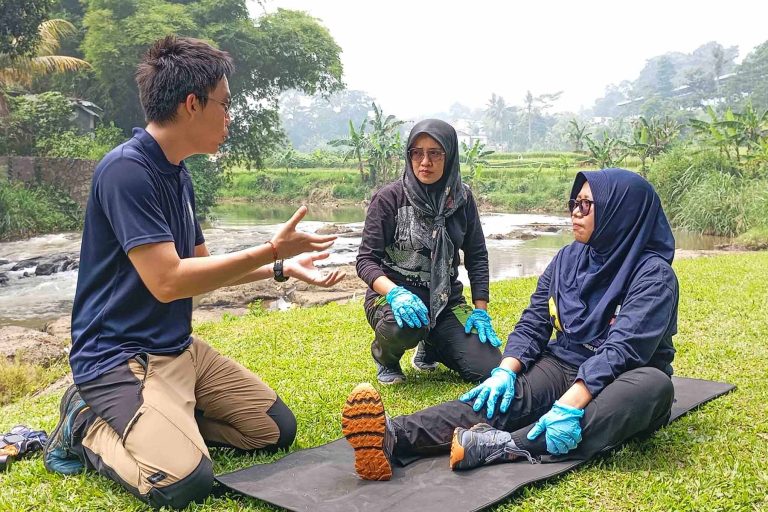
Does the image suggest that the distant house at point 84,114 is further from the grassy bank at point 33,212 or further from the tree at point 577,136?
the tree at point 577,136

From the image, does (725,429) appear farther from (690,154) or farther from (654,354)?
(690,154)

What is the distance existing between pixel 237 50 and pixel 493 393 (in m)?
21.7

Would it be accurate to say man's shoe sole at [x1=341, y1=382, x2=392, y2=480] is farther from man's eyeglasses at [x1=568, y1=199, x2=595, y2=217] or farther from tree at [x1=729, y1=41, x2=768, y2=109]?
tree at [x1=729, y1=41, x2=768, y2=109]

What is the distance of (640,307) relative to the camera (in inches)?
96.0

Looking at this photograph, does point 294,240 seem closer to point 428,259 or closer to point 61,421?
point 61,421

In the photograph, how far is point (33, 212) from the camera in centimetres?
1609

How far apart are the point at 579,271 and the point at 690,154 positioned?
15.1 m

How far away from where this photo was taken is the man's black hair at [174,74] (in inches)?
94.9

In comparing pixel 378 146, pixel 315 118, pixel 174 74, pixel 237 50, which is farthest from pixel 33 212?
pixel 315 118

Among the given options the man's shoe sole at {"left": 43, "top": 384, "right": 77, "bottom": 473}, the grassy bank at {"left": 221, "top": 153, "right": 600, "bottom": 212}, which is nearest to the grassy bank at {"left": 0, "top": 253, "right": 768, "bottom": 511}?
the man's shoe sole at {"left": 43, "top": 384, "right": 77, "bottom": 473}

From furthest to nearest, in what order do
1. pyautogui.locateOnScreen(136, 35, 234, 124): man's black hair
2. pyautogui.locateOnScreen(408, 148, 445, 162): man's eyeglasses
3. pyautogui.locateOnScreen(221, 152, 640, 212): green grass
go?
pyautogui.locateOnScreen(221, 152, 640, 212): green grass, pyautogui.locateOnScreen(408, 148, 445, 162): man's eyeglasses, pyautogui.locateOnScreen(136, 35, 234, 124): man's black hair

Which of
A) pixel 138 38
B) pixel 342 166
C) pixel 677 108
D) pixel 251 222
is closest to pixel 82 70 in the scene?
pixel 138 38

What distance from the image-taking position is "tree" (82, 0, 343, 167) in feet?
68.8

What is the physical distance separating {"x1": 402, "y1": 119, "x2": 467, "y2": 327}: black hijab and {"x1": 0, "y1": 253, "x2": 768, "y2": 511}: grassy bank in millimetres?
501
